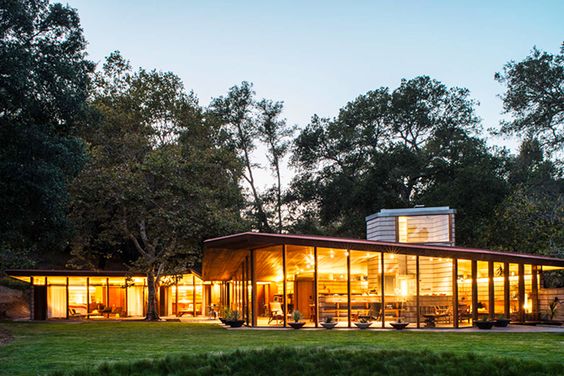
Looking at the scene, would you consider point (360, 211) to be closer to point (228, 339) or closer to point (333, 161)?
point (333, 161)

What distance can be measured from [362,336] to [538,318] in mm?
8613

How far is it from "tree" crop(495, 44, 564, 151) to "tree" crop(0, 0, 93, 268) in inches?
575

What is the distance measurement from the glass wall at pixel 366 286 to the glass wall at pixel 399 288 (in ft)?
1.00

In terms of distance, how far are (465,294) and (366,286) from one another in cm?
348

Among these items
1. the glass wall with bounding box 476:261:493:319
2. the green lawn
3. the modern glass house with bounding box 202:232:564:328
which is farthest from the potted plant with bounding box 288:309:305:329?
the glass wall with bounding box 476:261:493:319

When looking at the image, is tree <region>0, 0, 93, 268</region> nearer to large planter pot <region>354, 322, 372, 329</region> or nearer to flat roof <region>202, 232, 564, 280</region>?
flat roof <region>202, 232, 564, 280</region>

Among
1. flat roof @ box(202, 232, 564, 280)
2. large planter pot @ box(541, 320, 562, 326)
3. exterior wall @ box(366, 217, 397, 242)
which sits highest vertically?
exterior wall @ box(366, 217, 397, 242)

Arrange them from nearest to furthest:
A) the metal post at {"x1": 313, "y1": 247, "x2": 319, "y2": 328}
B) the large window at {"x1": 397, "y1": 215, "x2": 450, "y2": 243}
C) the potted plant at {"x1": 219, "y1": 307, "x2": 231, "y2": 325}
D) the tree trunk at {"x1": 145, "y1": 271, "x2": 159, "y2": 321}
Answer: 1. the metal post at {"x1": 313, "y1": 247, "x2": 319, "y2": 328}
2. the potted plant at {"x1": 219, "y1": 307, "x2": 231, "y2": 325}
3. the large window at {"x1": 397, "y1": 215, "x2": 450, "y2": 243}
4. the tree trunk at {"x1": 145, "y1": 271, "x2": 159, "y2": 321}

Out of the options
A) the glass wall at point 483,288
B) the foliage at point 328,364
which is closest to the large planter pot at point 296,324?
the glass wall at point 483,288

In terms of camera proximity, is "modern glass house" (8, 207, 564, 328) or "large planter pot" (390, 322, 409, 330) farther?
"modern glass house" (8, 207, 564, 328)

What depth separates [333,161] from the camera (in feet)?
141

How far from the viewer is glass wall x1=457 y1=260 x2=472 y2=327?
20734mm

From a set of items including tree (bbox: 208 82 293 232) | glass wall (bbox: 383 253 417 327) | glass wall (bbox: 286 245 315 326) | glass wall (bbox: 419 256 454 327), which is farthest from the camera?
tree (bbox: 208 82 293 232)

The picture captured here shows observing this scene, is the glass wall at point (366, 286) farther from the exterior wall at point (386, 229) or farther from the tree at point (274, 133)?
the tree at point (274, 133)
